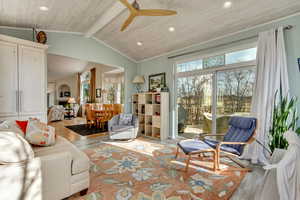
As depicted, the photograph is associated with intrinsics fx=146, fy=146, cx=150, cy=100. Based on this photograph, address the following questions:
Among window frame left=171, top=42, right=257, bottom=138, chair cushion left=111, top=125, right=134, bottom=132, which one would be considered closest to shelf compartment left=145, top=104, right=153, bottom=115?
window frame left=171, top=42, right=257, bottom=138

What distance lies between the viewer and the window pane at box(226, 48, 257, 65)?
3053mm

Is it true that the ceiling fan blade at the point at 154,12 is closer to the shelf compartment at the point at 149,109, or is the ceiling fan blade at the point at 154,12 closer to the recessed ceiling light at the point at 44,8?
the recessed ceiling light at the point at 44,8

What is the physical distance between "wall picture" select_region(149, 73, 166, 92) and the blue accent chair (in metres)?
2.42

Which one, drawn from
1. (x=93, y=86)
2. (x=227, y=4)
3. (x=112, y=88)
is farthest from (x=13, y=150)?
(x=93, y=86)

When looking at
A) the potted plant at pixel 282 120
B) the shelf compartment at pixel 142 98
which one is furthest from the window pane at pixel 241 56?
the shelf compartment at pixel 142 98

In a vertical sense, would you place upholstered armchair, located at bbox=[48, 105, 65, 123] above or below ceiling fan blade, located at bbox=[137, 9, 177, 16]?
below

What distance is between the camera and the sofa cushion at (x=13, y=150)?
4.02 ft

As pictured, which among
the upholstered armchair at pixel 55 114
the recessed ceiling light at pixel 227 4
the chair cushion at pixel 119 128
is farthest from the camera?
the upholstered armchair at pixel 55 114

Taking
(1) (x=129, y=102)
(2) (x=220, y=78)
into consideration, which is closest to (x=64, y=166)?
(2) (x=220, y=78)

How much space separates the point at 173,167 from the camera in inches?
102

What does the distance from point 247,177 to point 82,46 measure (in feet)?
16.0

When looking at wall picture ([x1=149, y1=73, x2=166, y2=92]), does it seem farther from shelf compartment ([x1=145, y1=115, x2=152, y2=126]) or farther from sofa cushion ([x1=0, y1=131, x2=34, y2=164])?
sofa cushion ([x1=0, y1=131, x2=34, y2=164])

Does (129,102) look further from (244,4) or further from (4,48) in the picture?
(244,4)

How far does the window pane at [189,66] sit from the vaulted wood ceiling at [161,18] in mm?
527
